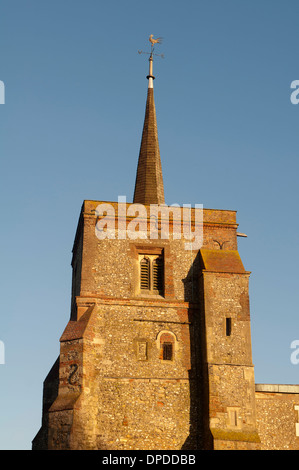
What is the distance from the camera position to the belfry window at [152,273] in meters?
29.1

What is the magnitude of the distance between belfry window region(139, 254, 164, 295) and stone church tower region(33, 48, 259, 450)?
4 centimetres

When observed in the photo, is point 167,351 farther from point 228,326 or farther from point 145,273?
point 145,273

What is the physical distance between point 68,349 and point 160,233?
20.6 ft

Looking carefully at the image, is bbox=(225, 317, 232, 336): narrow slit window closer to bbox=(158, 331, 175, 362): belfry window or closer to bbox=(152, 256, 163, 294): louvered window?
bbox=(158, 331, 175, 362): belfry window

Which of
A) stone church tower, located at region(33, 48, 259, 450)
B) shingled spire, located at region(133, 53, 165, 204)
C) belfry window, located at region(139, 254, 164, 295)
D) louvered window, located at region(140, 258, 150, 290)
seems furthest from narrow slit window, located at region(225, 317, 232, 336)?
shingled spire, located at region(133, 53, 165, 204)

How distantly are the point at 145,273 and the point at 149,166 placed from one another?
6291 millimetres

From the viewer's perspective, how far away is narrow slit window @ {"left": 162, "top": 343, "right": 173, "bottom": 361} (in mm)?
27641

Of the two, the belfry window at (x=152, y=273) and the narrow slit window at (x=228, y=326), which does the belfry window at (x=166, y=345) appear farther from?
the narrow slit window at (x=228, y=326)

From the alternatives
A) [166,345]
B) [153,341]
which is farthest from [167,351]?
[153,341]

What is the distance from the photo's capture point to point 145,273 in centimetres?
2936

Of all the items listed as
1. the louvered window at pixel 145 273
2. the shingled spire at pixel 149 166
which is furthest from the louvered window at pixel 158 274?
the shingled spire at pixel 149 166

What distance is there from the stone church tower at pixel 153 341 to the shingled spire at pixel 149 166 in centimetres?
116

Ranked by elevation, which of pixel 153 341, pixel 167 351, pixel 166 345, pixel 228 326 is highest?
pixel 228 326
